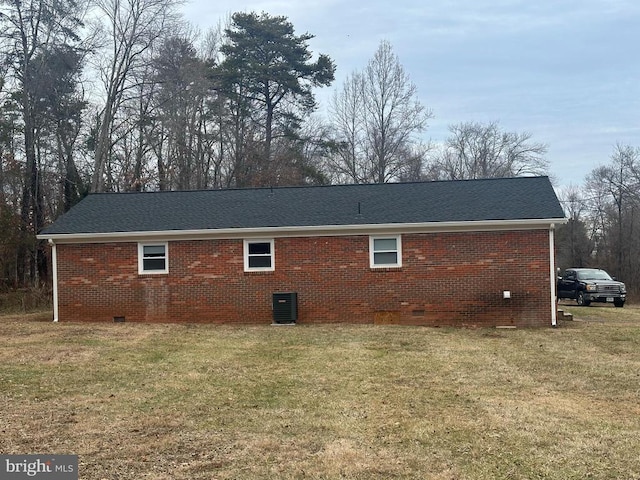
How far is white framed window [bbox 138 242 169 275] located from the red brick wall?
0.49ft

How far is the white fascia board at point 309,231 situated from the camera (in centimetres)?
1576

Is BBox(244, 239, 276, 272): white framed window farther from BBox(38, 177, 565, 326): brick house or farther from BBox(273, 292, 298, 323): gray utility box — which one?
BBox(273, 292, 298, 323): gray utility box

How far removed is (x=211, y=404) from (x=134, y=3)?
27.0 m

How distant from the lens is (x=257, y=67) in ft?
114

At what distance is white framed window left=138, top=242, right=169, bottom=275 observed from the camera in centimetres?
1684

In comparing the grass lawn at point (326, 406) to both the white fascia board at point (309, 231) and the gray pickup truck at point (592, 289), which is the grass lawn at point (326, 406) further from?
the gray pickup truck at point (592, 289)

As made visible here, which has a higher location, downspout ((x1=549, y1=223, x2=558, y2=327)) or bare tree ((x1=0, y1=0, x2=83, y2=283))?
bare tree ((x1=0, y1=0, x2=83, y2=283))

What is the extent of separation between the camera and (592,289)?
79.4ft

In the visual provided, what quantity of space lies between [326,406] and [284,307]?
899cm

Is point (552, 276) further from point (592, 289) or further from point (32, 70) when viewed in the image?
point (32, 70)

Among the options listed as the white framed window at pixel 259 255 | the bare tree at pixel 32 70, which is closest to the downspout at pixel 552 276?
the white framed window at pixel 259 255

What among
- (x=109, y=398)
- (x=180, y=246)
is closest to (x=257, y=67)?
(x=180, y=246)

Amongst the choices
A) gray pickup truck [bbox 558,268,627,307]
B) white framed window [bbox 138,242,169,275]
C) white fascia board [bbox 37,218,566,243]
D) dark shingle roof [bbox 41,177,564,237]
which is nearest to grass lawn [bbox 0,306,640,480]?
white fascia board [bbox 37,218,566,243]

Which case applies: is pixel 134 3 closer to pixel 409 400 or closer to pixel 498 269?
pixel 498 269
